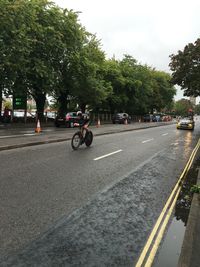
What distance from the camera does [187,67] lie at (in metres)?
43.2

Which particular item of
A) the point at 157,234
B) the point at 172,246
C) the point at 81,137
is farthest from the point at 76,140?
the point at 172,246

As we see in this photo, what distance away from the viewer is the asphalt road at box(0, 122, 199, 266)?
Result: 4.59 meters

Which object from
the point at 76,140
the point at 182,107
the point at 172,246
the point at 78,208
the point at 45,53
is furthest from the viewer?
the point at 182,107

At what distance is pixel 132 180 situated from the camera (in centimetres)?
955

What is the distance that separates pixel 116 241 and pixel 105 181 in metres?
4.12

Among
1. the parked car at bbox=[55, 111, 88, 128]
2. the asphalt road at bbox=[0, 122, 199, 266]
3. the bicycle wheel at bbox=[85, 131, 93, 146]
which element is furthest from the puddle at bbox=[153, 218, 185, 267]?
the parked car at bbox=[55, 111, 88, 128]

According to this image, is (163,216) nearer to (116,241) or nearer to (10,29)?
(116,241)

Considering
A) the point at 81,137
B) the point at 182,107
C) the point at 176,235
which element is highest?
the point at 182,107

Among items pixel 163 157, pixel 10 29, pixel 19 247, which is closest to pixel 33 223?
pixel 19 247

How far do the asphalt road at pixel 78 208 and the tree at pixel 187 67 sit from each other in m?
32.4

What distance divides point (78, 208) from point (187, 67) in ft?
128

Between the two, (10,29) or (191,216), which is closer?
(191,216)

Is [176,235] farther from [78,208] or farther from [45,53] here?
[45,53]

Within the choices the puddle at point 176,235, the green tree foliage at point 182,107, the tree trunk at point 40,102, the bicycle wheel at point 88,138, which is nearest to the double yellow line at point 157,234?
the puddle at point 176,235
